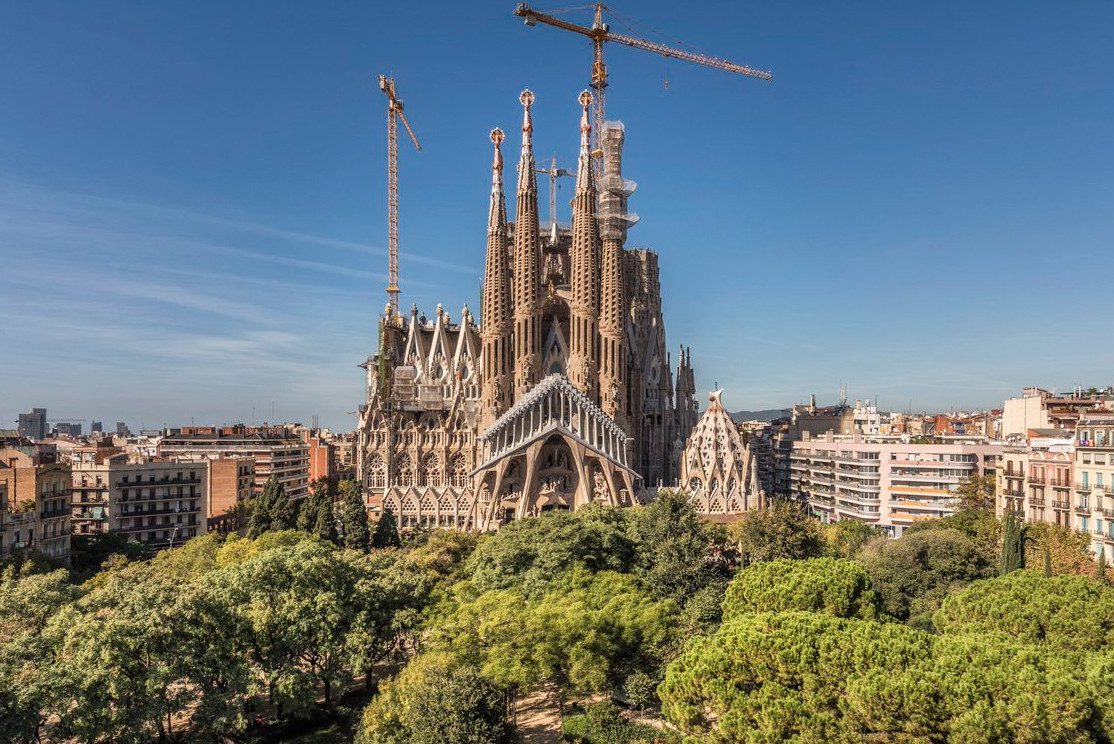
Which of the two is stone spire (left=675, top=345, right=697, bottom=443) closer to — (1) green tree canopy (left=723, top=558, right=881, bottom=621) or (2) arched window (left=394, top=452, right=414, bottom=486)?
(2) arched window (left=394, top=452, right=414, bottom=486)

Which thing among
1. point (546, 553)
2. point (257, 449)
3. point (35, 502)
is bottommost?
point (546, 553)

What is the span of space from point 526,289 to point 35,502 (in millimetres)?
34871

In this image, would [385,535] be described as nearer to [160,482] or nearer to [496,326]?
[160,482]

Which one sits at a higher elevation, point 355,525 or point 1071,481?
point 1071,481

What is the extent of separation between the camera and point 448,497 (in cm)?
6191

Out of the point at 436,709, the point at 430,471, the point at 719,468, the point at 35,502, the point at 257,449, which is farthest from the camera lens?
the point at 257,449

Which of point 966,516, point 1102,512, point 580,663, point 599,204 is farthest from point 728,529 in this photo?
point 599,204

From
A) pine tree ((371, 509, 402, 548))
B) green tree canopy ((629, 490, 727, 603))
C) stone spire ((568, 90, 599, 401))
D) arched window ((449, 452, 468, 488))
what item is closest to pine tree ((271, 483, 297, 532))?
pine tree ((371, 509, 402, 548))

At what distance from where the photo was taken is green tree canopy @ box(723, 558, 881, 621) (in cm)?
2209

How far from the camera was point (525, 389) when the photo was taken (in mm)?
61812

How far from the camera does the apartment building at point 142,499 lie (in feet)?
168

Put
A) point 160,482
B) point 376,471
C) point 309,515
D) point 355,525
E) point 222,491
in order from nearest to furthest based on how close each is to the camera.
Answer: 1. point 355,525
2. point 309,515
3. point 160,482
4. point 222,491
5. point 376,471

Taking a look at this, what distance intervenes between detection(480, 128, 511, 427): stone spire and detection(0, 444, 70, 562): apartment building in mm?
28447

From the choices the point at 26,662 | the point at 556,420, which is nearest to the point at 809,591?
the point at 26,662
